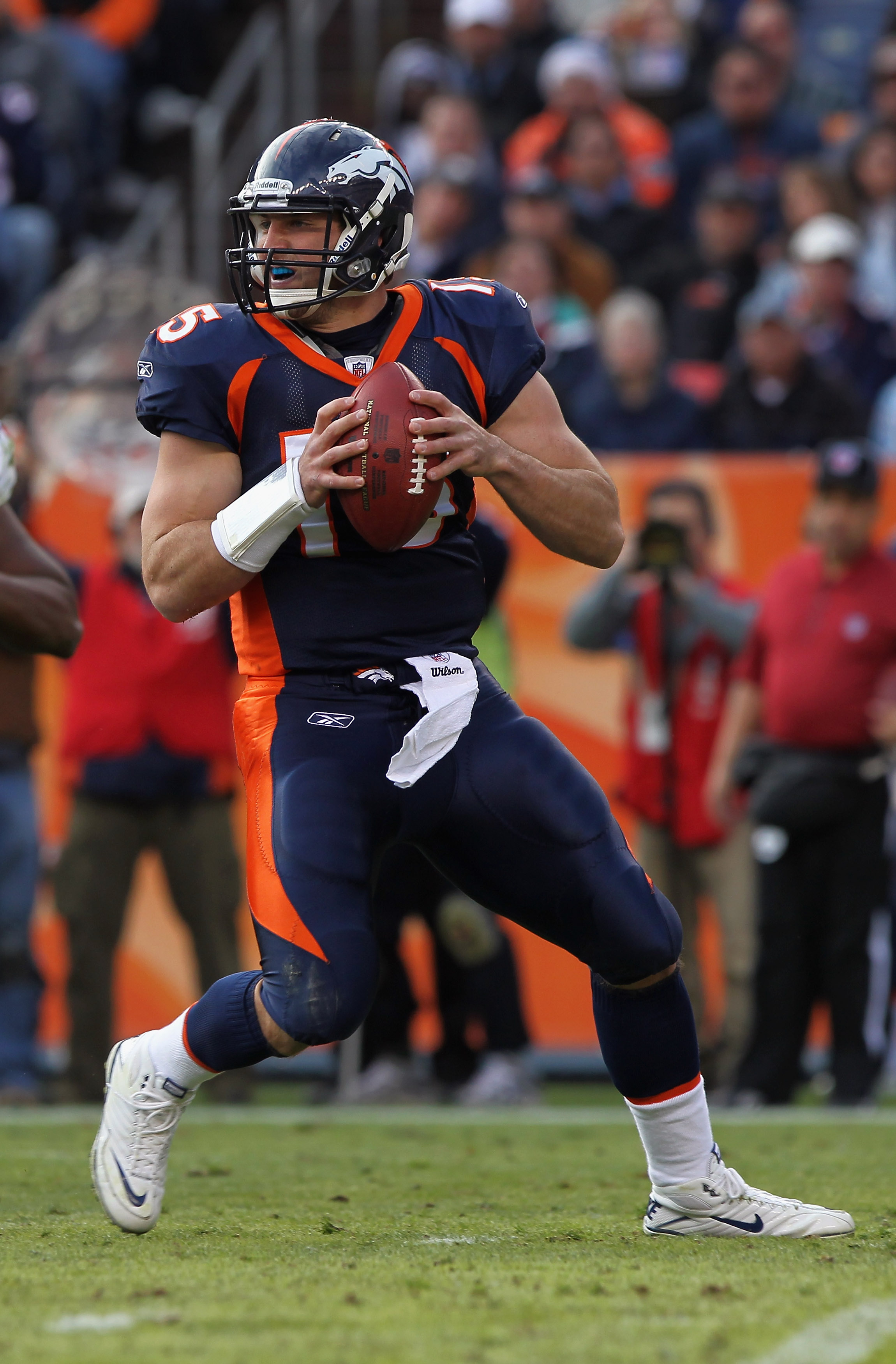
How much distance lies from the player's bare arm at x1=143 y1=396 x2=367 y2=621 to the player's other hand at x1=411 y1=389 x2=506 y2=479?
13 centimetres

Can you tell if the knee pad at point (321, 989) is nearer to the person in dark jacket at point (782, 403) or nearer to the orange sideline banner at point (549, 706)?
the orange sideline banner at point (549, 706)

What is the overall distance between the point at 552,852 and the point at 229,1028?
2.06 feet

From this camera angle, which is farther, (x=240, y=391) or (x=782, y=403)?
(x=782, y=403)

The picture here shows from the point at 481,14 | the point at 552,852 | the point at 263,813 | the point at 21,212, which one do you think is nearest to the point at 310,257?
the point at 263,813

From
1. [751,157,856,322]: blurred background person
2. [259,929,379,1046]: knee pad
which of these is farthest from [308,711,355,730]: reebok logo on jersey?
[751,157,856,322]: blurred background person

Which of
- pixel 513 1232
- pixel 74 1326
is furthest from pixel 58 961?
pixel 74 1326

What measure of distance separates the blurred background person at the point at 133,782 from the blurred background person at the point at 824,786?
69.5 inches

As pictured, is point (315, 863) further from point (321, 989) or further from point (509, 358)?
point (509, 358)

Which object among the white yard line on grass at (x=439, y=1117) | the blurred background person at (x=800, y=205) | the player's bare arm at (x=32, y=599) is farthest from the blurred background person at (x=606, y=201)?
the player's bare arm at (x=32, y=599)

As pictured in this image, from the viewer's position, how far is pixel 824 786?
21.5 feet

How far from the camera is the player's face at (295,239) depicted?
Answer: 362 centimetres

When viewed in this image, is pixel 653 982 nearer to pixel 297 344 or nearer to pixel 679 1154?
pixel 679 1154

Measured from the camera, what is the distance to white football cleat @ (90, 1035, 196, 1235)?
3613 millimetres

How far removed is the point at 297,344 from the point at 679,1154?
1.59 meters
